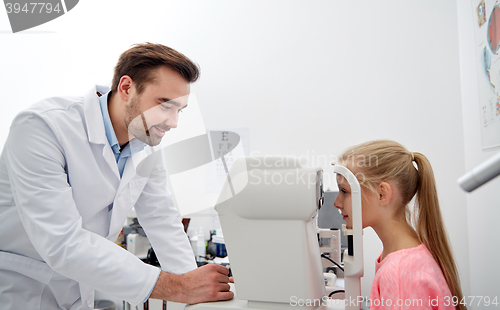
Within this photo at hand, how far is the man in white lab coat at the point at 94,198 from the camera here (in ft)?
3.05

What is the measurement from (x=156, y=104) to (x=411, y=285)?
96 centimetres

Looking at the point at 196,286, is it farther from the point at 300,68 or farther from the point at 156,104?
the point at 300,68

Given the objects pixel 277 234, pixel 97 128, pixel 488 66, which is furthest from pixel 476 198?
pixel 97 128

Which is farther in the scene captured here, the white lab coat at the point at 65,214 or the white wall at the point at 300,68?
the white wall at the point at 300,68

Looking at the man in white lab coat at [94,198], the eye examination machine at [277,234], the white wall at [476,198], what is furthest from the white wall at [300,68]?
the eye examination machine at [277,234]

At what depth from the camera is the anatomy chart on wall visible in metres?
1.48

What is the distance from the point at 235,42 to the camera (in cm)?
271

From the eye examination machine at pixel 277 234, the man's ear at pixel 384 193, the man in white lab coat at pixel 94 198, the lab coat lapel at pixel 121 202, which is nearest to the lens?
the eye examination machine at pixel 277 234

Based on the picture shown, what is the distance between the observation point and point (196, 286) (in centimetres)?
90

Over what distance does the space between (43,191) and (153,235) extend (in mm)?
511

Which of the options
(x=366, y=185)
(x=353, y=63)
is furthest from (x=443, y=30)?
(x=366, y=185)

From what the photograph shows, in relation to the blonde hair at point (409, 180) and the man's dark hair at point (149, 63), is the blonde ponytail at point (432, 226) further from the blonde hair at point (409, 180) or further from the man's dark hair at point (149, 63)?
the man's dark hair at point (149, 63)

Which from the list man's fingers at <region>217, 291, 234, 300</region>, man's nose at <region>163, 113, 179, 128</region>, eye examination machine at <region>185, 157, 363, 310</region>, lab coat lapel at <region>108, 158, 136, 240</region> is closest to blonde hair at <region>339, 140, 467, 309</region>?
eye examination machine at <region>185, 157, 363, 310</region>

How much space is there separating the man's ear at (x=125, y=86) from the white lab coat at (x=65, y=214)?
98mm
